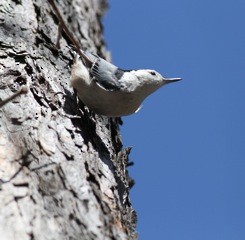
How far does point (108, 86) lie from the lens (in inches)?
83.7

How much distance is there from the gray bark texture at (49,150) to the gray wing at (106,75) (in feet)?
0.42

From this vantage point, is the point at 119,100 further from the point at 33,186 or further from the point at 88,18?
the point at 88,18

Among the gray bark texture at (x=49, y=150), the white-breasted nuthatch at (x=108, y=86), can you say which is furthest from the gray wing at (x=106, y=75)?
the gray bark texture at (x=49, y=150)

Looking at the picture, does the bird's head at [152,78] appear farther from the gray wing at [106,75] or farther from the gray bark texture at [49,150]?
the gray bark texture at [49,150]

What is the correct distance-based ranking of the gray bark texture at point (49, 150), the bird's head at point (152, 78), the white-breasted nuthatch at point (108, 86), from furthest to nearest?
the bird's head at point (152, 78), the white-breasted nuthatch at point (108, 86), the gray bark texture at point (49, 150)

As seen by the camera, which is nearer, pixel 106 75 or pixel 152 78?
pixel 106 75

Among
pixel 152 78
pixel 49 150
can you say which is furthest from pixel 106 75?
pixel 49 150

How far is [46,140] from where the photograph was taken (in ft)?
5.20

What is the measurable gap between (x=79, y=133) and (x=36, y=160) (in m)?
0.32

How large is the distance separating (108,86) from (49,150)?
0.65 m

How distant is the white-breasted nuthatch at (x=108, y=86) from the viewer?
207 centimetres

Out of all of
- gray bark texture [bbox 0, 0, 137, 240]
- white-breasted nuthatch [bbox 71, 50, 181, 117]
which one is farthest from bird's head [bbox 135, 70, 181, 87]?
gray bark texture [bbox 0, 0, 137, 240]

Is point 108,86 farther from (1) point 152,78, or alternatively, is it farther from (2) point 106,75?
(1) point 152,78

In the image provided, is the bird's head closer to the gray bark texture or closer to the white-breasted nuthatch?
the white-breasted nuthatch
